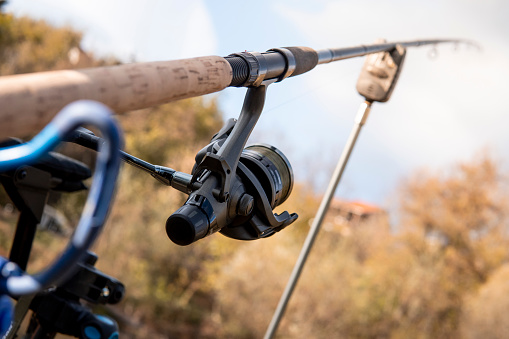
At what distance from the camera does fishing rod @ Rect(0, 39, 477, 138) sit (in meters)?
0.54

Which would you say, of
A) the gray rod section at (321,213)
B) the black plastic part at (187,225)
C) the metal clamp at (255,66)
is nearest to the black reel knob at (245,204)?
the black plastic part at (187,225)

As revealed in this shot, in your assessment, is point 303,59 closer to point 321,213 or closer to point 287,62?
point 287,62

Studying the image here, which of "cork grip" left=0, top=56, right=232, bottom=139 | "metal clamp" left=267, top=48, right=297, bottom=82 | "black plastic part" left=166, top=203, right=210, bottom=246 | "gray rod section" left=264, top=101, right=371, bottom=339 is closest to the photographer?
"cork grip" left=0, top=56, right=232, bottom=139

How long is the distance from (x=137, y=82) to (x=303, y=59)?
45 centimetres

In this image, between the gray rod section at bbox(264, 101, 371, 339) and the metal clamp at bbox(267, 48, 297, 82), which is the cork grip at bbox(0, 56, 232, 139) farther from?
the gray rod section at bbox(264, 101, 371, 339)

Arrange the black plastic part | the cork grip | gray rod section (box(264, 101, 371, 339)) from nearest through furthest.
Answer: the cork grip < the black plastic part < gray rod section (box(264, 101, 371, 339))

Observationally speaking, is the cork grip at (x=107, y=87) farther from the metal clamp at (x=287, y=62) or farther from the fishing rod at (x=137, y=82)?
the metal clamp at (x=287, y=62)

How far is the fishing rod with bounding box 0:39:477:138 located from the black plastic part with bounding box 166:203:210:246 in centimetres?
19

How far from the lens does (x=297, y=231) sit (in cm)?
980

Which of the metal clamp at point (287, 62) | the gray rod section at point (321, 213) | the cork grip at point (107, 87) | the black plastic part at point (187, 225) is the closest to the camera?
the cork grip at point (107, 87)

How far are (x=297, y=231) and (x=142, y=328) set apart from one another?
2986 mm

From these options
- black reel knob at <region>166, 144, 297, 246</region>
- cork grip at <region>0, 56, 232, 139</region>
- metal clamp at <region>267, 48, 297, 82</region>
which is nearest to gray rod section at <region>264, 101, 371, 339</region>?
black reel knob at <region>166, 144, 297, 246</region>

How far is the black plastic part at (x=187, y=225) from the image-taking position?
887mm

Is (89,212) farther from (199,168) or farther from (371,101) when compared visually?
(371,101)
